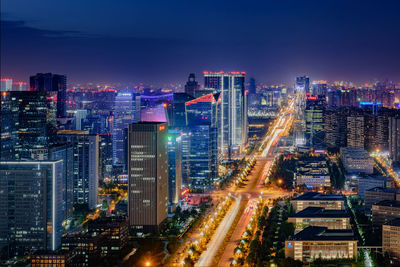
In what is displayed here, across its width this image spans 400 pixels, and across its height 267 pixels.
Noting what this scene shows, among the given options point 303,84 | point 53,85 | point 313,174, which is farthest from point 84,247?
point 303,84

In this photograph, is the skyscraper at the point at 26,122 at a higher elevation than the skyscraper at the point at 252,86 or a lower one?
lower

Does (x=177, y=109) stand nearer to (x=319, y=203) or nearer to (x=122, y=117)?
(x=122, y=117)

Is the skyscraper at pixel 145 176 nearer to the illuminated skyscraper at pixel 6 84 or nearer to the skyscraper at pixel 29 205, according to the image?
the skyscraper at pixel 29 205

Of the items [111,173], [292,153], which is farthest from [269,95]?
[111,173]

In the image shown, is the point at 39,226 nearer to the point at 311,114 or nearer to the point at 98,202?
the point at 98,202

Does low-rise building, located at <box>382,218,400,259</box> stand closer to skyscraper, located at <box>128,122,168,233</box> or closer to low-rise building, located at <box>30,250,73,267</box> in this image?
skyscraper, located at <box>128,122,168,233</box>

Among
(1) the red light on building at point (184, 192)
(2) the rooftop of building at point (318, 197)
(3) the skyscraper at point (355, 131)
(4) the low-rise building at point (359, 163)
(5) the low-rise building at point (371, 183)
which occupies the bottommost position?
(1) the red light on building at point (184, 192)

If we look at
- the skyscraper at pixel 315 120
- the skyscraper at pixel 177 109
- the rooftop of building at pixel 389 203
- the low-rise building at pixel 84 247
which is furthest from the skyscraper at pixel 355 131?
the low-rise building at pixel 84 247
